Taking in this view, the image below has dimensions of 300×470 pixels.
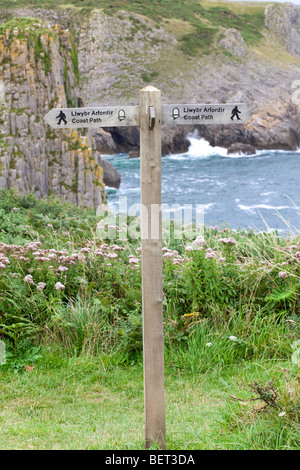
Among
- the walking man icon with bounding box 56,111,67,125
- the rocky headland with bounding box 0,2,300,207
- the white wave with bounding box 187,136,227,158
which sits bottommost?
the walking man icon with bounding box 56,111,67,125

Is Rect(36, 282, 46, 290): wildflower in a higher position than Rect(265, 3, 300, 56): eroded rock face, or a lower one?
lower

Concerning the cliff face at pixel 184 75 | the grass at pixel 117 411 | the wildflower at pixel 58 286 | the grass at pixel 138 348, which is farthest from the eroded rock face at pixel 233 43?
the grass at pixel 117 411

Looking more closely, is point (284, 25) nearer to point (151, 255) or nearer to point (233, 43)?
point (233, 43)

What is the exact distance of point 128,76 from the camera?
265 feet

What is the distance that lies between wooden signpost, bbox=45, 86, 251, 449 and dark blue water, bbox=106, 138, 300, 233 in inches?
1348

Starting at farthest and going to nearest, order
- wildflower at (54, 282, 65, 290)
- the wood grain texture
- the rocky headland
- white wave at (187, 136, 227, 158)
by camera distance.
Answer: white wave at (187, 136, 227, 158) → the rocky headland → wildflower at (54, 282, 65, 290) → the wood grain texture

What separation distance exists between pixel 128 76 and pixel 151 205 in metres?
80.8

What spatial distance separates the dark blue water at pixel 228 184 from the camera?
4338cm

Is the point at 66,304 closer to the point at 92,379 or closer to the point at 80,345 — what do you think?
the point at 80,345

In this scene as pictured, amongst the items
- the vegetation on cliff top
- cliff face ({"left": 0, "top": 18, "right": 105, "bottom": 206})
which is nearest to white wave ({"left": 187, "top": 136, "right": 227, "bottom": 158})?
the vegetation on cliff top

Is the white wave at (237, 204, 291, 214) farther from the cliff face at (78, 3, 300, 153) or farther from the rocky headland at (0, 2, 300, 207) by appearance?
the cliff face at (78, 3, 300, 153)

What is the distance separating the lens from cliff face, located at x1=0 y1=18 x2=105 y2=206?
81.4ft

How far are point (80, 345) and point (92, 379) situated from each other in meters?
0.56


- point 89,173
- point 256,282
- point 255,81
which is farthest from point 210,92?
point 256,282
